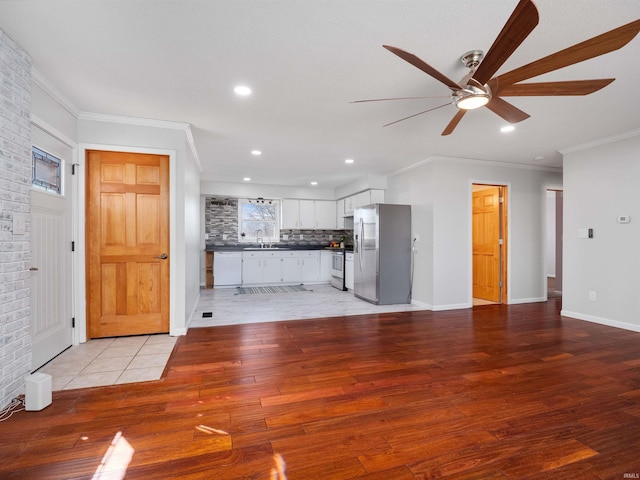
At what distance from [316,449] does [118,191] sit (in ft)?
10.9

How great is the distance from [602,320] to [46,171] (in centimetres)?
668

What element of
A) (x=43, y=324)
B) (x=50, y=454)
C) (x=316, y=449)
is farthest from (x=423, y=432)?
(x=43, y=324)

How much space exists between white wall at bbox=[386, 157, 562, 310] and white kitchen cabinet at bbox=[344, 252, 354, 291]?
1576 millimetres

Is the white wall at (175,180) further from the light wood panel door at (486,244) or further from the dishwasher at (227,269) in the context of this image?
the light wood panel door at (486,244)

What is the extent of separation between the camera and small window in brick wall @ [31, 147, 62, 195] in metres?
2.62

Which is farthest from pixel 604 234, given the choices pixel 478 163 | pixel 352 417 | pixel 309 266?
pixel 309 266

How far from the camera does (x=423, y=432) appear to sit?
1.79 m

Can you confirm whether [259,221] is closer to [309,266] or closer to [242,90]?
[309,266]

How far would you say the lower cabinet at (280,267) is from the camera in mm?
7152

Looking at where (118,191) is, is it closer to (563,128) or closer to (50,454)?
(50,454)

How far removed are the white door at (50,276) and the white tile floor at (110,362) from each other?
0.54 feet

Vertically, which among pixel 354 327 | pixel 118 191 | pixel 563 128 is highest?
pixel 563 128

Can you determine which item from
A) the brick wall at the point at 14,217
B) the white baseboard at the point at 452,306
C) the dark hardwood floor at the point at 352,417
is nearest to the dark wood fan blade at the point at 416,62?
the dark hardwood floor at the point at 352,417

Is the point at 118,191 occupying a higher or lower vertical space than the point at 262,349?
higher
